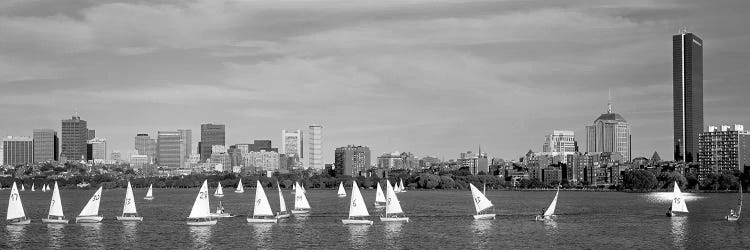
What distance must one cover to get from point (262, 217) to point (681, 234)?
5158 centimetres

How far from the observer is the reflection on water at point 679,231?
103875 millimetres

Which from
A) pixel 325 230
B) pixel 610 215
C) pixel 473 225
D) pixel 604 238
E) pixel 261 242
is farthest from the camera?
pixel 610 215

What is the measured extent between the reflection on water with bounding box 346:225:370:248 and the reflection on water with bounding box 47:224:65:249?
29091 millimetres

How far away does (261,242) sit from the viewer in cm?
10138

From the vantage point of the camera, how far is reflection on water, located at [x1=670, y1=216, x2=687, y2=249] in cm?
10388

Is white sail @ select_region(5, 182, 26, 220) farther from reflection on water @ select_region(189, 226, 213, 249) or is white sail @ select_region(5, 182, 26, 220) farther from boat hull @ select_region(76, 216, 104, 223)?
reflection on water @ select_region(189, 226, 213, 249)

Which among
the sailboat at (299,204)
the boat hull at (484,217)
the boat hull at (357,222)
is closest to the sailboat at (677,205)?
the boat hull at (484,217)

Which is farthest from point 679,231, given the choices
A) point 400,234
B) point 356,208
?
point 356,208

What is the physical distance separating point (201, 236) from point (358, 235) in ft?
55.5

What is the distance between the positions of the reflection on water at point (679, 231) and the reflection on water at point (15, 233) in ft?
222

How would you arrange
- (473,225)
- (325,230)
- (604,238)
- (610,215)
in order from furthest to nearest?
(610,215) < (473,225) < (325,230) < (604,238)

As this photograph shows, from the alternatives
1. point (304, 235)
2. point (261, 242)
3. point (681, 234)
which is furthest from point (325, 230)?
point (681, 234)

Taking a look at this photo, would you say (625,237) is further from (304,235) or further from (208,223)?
(208,223)

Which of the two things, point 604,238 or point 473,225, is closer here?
point 604,238
